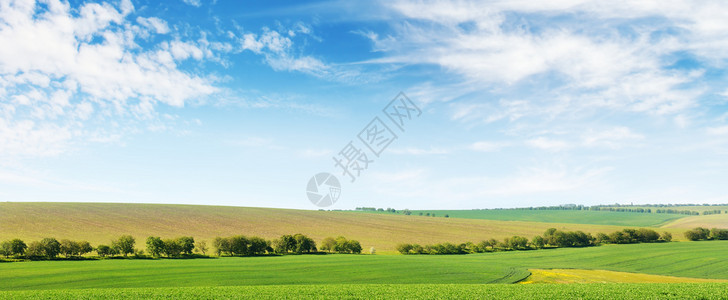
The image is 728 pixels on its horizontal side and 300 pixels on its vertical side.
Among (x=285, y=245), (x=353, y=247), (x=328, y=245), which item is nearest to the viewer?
(x=285, y=245)

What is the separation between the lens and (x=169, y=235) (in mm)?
79000

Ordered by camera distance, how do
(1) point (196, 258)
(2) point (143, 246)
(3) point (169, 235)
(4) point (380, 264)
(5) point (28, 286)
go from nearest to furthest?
1. (5) point (28, 286)
2. (4) point (380, 264)
3. (1) point (196, 258)
4. (2) point (143, 246)
5. (3) point (169, 235)

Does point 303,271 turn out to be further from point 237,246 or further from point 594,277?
point 594,277

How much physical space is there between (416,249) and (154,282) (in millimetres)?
44774

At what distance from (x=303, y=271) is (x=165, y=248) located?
2373cm

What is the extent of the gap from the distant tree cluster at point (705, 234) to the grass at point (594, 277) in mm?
62951

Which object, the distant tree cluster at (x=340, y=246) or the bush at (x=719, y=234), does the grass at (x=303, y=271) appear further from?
the bush at (x=719, y=234)

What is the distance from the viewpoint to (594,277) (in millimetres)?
43781

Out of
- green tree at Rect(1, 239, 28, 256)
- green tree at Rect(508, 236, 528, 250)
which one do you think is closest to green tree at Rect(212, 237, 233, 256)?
green tree at Rect(1, 239, 28, 256)

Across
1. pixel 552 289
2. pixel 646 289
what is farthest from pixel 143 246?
pixel 646 289

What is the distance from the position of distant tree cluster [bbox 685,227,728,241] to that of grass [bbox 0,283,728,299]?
8414cm

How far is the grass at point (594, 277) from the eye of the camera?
137 feet

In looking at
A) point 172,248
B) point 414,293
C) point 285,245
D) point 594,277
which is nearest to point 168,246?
point 172,248

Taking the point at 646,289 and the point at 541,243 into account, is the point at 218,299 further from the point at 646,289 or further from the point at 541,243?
the point at 541,243
